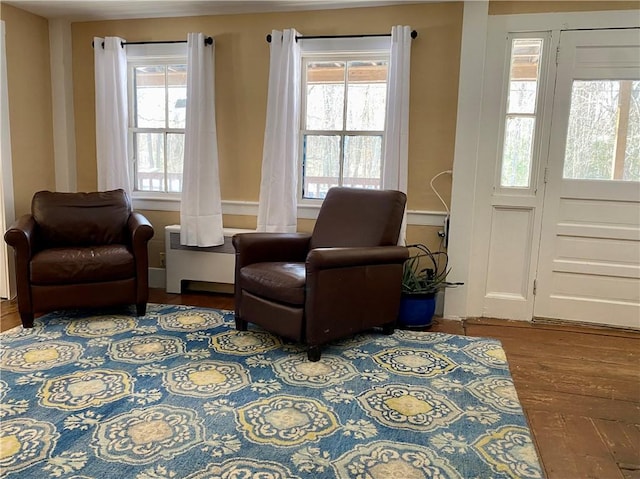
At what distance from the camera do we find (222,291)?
12.7 feet

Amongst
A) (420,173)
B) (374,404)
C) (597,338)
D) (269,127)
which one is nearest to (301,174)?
(269,127)

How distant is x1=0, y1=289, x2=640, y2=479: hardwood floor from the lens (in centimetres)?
179

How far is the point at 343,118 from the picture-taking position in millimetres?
3551

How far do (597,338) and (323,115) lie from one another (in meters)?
2.41

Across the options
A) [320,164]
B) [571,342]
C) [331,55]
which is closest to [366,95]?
[331,55]

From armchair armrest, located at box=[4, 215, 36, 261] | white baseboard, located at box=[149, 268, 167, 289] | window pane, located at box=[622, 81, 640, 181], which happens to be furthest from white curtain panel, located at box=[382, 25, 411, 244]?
armchair armrest, located at box=[4, 215, 36, 261]

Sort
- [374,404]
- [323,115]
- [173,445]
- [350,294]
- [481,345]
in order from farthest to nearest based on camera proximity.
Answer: [323,115]
[481,345]
[350,294]
[374,404]
[173,445]

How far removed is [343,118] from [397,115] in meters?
Result: 0.48

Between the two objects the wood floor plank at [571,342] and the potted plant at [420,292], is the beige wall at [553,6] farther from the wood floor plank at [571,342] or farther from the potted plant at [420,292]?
the wood floor plank at [571,342]

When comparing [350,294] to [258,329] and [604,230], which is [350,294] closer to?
[258,329]

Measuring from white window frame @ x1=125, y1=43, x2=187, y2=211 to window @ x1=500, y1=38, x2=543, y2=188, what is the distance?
2414 millimetres

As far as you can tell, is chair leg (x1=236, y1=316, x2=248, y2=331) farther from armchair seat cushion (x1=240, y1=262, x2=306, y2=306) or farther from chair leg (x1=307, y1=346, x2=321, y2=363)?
chair leg (x1=307, y1=346, x2=321, y2=363)

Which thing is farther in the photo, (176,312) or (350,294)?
(176,312)

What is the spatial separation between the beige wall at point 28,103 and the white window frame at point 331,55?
6.81 feet
